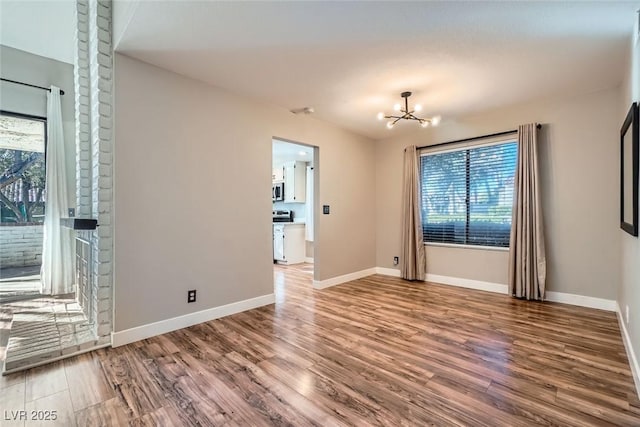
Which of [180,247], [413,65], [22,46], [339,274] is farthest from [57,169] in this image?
[413,65]

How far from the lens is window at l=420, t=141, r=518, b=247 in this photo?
4.21m

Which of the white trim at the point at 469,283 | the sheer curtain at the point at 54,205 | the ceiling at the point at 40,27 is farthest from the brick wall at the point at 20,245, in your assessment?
the white trim at the point at 469,283

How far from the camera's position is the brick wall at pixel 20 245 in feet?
13.3

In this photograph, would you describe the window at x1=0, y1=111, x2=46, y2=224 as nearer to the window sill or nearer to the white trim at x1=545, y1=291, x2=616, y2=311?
the window sill

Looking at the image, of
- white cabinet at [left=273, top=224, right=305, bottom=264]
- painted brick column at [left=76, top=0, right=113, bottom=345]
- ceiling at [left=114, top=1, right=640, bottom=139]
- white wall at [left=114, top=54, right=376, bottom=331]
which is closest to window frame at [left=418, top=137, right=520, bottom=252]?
ceiling at [left=114, top=1, right=640, bottom=139]

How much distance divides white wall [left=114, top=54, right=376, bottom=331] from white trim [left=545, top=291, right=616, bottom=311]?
3603mm

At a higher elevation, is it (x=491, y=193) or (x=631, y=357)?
(x=491, y=193)

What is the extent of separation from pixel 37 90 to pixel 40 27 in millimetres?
992

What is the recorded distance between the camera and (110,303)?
2559mm

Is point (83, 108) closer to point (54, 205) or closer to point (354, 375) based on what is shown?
point (54, 205)

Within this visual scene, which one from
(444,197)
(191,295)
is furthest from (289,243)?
(191,295)

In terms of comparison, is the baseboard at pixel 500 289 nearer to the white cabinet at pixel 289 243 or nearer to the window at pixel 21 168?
the white cabinet at pixel 289 243

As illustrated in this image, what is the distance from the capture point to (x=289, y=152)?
21.1 feet

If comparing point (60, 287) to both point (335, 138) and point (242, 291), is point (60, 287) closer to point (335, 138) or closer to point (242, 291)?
point (242, 291)
